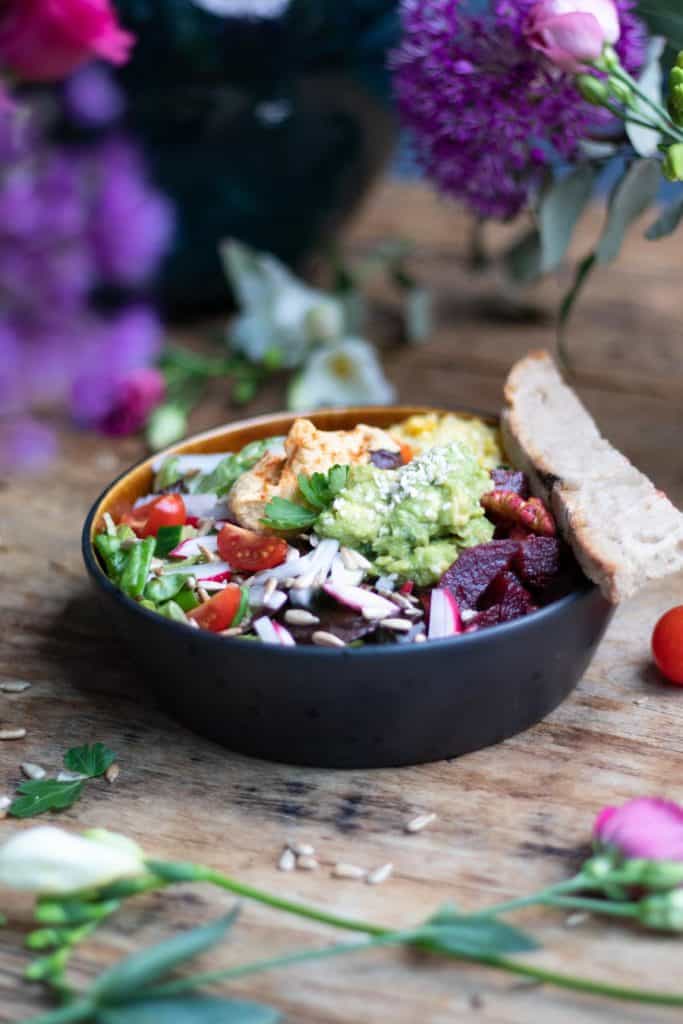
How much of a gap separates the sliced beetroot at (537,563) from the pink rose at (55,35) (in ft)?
3.56

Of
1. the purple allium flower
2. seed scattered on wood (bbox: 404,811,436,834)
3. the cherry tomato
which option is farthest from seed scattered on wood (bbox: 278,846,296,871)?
the purple allium flower

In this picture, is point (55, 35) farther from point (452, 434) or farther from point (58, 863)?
point (58, 863)

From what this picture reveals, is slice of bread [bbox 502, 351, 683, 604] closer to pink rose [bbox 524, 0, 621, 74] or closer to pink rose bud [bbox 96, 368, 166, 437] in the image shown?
pink rose [bbox 524, 0, 621, 74]

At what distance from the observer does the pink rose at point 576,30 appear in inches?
58.0

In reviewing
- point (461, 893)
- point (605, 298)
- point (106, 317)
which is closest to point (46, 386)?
point (106, 317)

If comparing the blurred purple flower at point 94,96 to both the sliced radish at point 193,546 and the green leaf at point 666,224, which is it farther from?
the sliced radish at point 193,546

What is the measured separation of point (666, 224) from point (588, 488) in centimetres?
57

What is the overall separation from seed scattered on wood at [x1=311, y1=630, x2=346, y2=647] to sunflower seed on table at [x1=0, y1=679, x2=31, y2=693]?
50 cm

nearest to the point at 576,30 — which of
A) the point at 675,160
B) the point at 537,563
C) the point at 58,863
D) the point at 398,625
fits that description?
the point at 675,160

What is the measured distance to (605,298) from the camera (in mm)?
2773

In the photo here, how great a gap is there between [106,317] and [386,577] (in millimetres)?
1539

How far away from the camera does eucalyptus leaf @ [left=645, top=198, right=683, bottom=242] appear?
1.85 meters

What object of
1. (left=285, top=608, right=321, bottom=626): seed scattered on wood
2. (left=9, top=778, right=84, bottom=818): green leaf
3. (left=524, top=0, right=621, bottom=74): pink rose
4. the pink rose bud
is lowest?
the pink rose bud

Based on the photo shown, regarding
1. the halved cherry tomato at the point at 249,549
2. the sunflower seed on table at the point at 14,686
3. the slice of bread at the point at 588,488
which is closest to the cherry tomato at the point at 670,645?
the slice of bread at the point at 588,488
